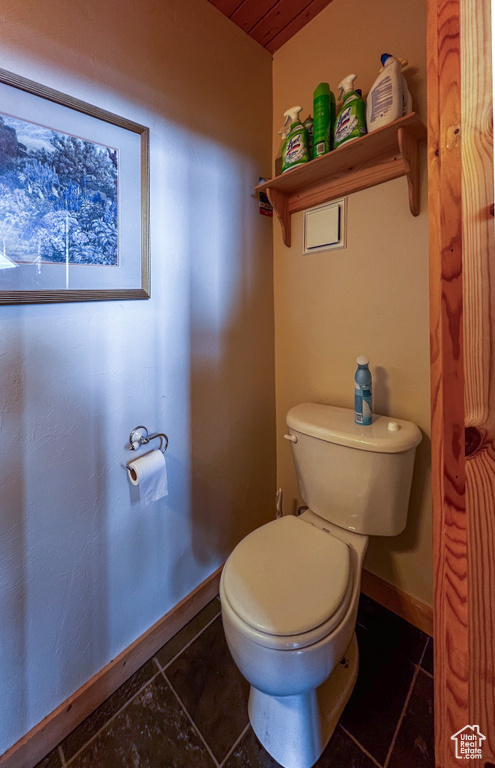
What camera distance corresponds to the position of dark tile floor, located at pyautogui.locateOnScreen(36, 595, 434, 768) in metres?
0.87

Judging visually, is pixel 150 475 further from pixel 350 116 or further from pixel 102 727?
pixel 350 116

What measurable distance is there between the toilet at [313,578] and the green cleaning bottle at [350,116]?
0.94m

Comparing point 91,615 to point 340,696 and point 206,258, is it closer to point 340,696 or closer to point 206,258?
point 340,696

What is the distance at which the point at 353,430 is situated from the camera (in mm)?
1047

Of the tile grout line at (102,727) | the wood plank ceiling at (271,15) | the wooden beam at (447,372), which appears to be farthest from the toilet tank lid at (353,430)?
the wood plank ceiling at (271,15)

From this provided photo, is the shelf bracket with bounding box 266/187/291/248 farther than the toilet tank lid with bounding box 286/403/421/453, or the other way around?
the shelf bracket with bounding box 266/187/291/248

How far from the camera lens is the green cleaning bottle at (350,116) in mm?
1017

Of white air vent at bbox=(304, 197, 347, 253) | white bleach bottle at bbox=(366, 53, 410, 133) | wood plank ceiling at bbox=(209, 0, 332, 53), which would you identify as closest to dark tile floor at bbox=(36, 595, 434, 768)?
white air vent at bbox=(304, 197, 347, 253)

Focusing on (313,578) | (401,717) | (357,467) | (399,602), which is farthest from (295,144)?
(401,717)

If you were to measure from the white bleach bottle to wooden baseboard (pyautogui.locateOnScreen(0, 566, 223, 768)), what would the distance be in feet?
5.78

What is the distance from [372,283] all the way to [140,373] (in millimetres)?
895

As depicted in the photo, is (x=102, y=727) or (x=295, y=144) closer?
(x=102, y=727)

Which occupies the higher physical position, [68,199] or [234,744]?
[68,199]

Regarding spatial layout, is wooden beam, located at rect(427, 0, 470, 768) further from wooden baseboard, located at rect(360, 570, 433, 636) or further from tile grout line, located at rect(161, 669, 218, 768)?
wooden baseboard, located at rect(360, 570, 433, 636)
